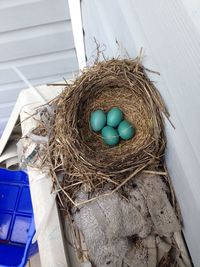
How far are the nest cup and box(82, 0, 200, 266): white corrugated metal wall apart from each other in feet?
0.19

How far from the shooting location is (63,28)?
5.07 feet

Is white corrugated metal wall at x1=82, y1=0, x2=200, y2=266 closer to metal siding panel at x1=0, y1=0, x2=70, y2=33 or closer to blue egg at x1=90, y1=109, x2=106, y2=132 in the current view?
blue egg at x1=90, y1=109, x2=106, y2=132

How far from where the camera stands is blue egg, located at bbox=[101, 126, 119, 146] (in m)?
1.10

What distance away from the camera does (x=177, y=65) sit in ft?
2.13

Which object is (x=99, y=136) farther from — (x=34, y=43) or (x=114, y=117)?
(x=34, y=43)

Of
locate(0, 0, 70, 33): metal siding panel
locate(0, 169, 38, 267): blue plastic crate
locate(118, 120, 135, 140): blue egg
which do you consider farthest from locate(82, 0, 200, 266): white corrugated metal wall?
locate(0, 169, 38, 267): blue plastic crate

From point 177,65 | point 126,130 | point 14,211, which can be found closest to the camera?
point 177,65

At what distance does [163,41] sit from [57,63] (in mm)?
1097

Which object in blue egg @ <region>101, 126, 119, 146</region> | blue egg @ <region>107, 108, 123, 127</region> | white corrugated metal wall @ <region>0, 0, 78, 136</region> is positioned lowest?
blue egg @ <region>101, 126, 119, 146</region>

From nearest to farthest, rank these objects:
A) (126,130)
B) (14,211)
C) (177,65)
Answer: (177,65) → (126,130) → (14,211)

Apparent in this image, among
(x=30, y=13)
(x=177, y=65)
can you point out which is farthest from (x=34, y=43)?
(x=177, y=65)

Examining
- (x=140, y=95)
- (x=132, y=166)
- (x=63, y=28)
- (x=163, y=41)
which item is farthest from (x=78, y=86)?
(x=63, y=28)

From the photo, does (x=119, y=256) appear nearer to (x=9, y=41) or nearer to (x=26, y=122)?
(x=26, y=122)

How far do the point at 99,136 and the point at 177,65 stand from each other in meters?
0.54
